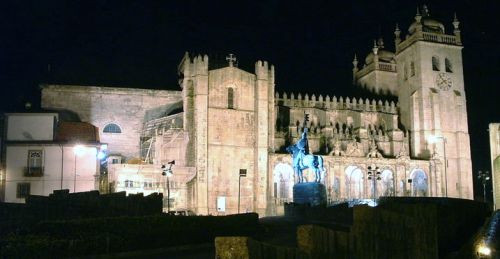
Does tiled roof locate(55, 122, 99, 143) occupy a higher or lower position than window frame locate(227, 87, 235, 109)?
lower

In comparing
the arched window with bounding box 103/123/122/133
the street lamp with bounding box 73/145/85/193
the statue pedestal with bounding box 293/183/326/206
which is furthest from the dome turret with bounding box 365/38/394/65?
the street lamp with bounding box 73/145/85/193

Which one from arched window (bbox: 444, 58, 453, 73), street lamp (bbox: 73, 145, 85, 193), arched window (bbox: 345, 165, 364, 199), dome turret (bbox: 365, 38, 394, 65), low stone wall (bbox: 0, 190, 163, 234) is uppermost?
dome turret (bbox: 365, 38, 394, 65)

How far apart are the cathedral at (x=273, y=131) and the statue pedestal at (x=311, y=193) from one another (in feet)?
32.2

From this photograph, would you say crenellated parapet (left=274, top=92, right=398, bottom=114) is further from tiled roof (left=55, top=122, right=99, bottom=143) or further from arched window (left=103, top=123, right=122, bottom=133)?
tiled roof (left=55, top=122, right=99, bottom=143)

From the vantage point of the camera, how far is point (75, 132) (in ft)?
169

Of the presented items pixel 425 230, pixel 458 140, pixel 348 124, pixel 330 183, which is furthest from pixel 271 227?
pixel 458 140

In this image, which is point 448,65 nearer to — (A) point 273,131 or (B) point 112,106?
(A) point 273,131

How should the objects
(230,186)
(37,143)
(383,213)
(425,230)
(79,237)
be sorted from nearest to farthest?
(383,213) < (425,230) < (79,237) < (37,143) < (230,186)

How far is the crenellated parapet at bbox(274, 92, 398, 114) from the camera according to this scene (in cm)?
7031

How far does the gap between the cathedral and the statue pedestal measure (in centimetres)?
981

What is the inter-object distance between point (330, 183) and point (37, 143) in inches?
1227

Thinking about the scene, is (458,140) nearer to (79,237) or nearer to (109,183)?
(109,183)

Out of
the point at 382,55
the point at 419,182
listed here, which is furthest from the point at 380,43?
the point at 419,182

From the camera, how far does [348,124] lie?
73312 mm
